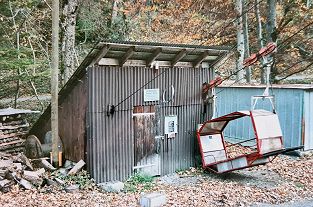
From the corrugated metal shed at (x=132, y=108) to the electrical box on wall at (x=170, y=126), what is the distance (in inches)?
1.4

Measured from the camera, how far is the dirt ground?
9094mm

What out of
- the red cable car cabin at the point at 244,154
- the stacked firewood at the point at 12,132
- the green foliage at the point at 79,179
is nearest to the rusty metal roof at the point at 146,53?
the stacked firewood at the point at 12,132

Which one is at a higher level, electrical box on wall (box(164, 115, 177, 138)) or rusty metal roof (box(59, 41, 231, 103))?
rusty metal roof (box(59, 41, 231, 103))

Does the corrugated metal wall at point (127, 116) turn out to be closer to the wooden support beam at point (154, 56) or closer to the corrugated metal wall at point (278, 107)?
the wooden support beam at point (154, 56)

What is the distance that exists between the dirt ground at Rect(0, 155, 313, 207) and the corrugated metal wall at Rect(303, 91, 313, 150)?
1.72m

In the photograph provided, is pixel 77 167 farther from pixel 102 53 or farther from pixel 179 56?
pixel 179 56

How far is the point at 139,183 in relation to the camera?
36.9 ft

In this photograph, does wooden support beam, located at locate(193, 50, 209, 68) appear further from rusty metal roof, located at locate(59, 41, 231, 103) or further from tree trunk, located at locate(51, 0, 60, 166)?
tree trunk, located at locate(51, 0, 60, 166)

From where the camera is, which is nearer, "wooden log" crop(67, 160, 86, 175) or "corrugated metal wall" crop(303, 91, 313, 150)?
"wooden log" crop(67, 160, 86, 175)

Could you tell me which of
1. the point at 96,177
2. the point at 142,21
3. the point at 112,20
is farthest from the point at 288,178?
the point at 142,21

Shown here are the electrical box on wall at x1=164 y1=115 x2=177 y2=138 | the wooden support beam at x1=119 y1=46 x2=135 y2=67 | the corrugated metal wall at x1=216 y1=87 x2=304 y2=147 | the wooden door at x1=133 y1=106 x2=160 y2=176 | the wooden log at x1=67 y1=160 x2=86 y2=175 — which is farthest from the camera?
the corrugated metal wall at x1=216 y1=87 x2=304 y2=147

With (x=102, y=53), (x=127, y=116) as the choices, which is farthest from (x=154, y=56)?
(x=127, y=116)

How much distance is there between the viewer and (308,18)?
70.8 feet

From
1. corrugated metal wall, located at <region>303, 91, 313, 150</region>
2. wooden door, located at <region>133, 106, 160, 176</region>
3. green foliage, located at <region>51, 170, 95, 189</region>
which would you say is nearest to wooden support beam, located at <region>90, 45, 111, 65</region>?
wooden door, located at <region>133, 106, 160, 176</region>
